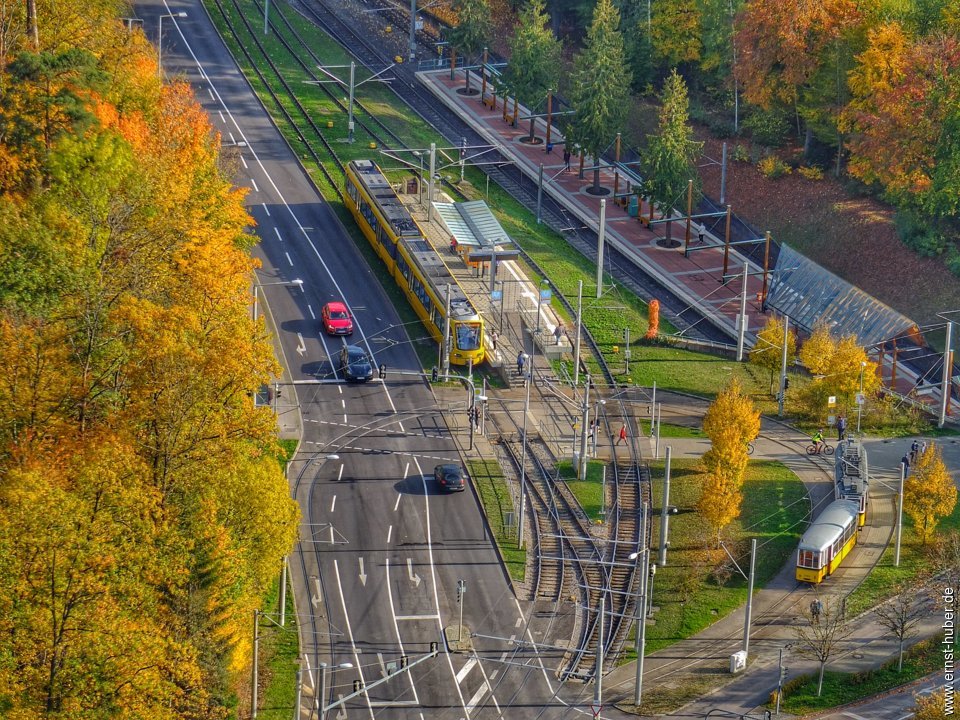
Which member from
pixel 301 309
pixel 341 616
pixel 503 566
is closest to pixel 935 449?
pixel 503 566

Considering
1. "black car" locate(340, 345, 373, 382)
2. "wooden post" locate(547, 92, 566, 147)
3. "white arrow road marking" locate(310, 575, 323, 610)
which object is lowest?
"white arrow road marking" locate(310, 575, 323, 610)

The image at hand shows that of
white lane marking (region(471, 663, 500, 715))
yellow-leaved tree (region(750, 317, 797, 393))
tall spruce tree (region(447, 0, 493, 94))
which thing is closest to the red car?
yellow-leaved tree (region(750, 317, 797, 393))

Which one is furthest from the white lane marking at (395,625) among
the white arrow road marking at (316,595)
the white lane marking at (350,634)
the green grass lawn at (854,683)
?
the green grass lawn at (854,683)

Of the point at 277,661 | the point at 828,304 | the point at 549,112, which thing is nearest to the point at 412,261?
the point at 828,304

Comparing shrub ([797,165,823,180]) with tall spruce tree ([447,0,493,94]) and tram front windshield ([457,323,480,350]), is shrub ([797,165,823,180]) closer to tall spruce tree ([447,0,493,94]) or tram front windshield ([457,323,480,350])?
tall spruce tree ([447,0,493,94])

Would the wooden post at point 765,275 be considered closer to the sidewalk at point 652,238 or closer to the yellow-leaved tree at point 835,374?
the sidewalk at point 652,238

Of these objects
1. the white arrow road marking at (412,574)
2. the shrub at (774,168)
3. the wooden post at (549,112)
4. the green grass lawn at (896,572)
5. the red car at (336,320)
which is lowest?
the white arrow road marking at (412,574)
